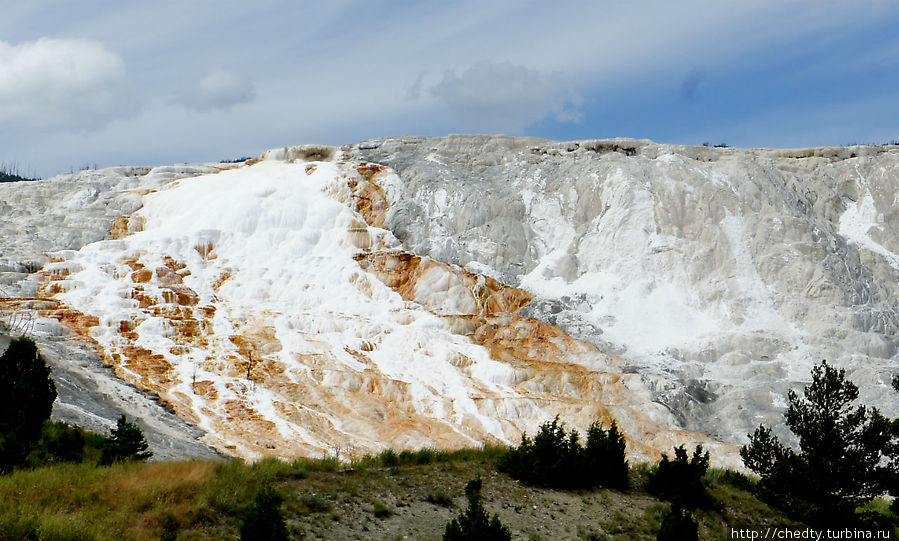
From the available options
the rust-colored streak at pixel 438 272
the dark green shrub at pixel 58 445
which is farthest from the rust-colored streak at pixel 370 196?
the dark green shrub at pixel 58 445

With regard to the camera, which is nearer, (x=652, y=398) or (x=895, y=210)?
(x=652, y=398)

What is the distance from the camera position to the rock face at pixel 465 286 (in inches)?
1238

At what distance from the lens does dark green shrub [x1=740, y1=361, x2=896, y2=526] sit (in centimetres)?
1662

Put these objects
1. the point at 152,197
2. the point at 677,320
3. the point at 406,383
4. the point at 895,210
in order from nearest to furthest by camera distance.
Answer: the point at 406,383, the point at 677,320, the point at 895,210, the point at 152,197

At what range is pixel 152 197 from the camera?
50.1 metres

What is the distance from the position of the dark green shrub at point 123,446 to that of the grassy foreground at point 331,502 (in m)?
1.77

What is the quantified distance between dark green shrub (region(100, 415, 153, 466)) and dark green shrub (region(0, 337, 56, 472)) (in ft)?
4.60

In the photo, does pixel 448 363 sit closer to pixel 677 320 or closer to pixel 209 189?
pixel 677 320

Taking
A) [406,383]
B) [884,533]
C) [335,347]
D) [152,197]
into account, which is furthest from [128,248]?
[884,533]

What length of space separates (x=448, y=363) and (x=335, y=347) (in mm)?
5342

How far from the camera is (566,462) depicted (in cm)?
1655

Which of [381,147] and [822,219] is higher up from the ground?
[381,147]

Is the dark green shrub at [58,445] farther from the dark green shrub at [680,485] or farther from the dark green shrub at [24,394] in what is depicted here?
the dark green shrub at [680,485]

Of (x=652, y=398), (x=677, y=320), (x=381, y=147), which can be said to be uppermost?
(x=381, y=147)
